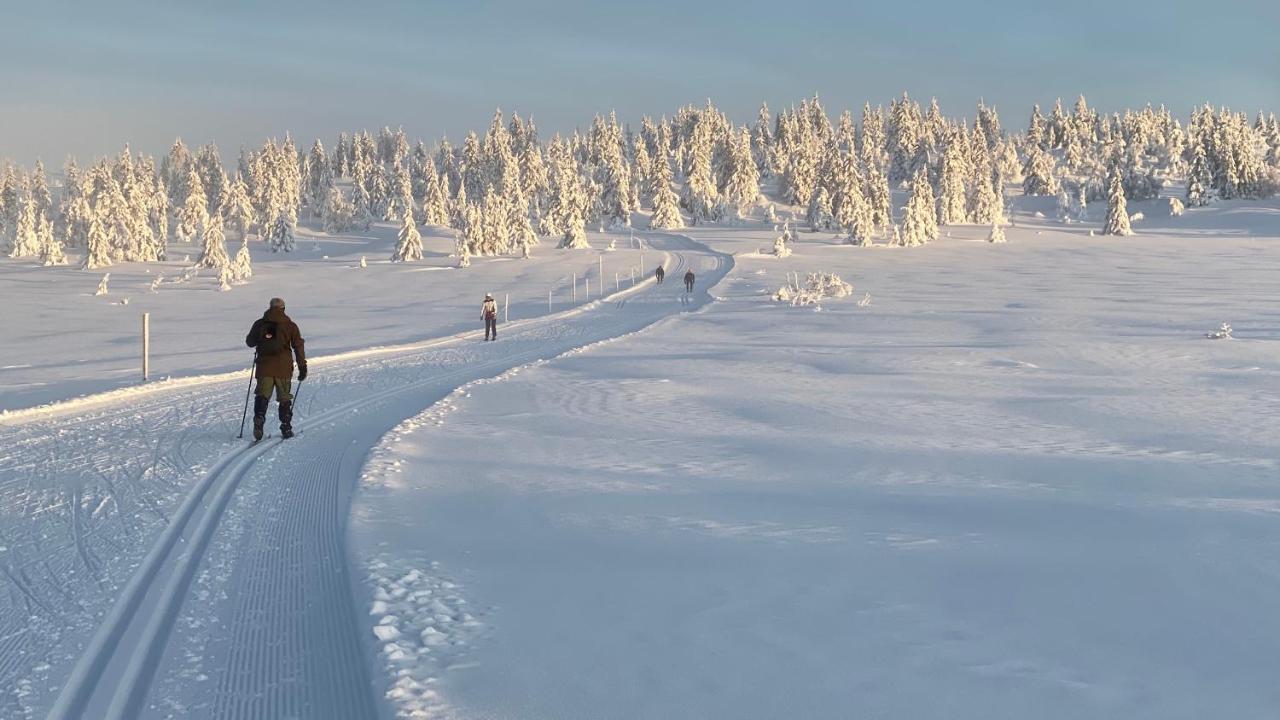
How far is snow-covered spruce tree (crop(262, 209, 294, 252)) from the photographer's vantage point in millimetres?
90250

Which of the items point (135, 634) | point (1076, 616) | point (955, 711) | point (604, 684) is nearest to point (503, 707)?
point (604, 684)

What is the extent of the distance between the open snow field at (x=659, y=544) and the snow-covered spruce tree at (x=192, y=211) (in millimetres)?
94737

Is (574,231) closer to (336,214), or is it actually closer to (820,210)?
(820,210)

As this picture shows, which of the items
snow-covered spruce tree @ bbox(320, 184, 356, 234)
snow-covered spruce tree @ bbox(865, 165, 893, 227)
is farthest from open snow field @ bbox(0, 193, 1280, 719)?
snow-covered spruce tree @ bbox(320, 184, 356, 234)

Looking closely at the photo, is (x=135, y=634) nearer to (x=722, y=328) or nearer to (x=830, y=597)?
(x=830, y=597)

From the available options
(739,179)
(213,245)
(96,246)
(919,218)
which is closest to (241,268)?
(213,245)

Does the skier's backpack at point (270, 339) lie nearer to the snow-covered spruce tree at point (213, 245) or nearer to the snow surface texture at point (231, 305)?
the snow surface texture at point (231, 305)

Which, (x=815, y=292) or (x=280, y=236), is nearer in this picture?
(x=815, y=292)

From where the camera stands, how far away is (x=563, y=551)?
5797 mm

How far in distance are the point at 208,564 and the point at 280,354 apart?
18.3 feet

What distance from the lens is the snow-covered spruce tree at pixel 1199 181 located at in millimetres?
101438

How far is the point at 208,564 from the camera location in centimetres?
568

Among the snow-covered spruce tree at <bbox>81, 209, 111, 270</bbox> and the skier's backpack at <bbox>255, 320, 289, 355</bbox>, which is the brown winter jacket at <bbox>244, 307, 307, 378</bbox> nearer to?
the skier's backpack at <bbox>255, 320, 289, 355</bbox>

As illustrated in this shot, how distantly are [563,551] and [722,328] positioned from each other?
20.8m
